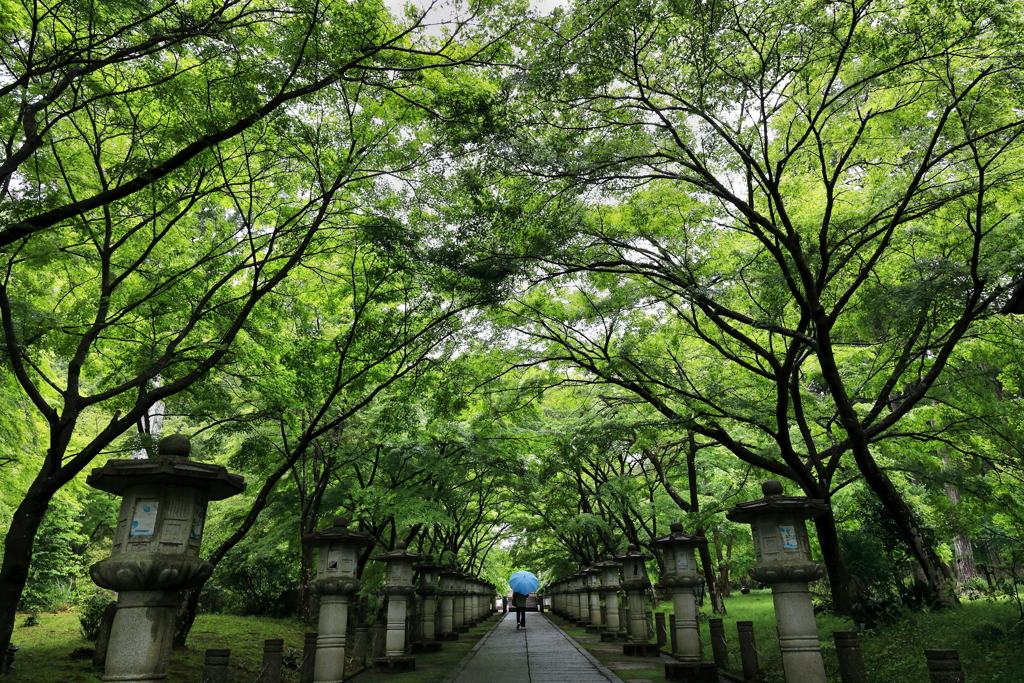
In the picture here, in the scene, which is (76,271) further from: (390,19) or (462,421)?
(462,421)

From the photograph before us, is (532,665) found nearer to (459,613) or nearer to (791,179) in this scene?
(791,179)

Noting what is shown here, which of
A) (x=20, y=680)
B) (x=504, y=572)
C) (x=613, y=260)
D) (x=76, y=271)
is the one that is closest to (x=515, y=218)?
(x=613, y=260)

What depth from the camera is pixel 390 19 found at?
7801mm

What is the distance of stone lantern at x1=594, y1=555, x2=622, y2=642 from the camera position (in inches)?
765

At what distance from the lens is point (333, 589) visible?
395 inches

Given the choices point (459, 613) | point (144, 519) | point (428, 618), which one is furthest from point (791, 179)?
point (459, 613)

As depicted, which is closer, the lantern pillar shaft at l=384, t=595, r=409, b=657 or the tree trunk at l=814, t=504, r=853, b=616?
the tree trunk at l=814, t=504, r=853, b=616

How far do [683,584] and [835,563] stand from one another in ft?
9.41

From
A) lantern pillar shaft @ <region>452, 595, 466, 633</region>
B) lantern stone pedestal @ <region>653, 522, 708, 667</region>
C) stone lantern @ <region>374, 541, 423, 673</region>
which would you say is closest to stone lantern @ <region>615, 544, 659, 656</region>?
lantern stone pedestal @ <region>653, 522, 708, 667</region>

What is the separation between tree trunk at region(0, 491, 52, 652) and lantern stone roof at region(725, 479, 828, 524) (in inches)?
380

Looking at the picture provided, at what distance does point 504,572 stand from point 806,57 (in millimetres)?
71548

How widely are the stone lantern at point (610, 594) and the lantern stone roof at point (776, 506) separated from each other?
11921 millimetres

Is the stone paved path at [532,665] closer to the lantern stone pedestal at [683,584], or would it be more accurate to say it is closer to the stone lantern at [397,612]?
the stone lantern at [397,612]

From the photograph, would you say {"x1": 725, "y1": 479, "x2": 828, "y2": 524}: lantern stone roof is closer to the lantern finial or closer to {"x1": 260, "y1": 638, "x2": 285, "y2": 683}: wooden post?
{"x1": 260, "y1": 638, "x2": 285, "y2": 683}: wooden post
